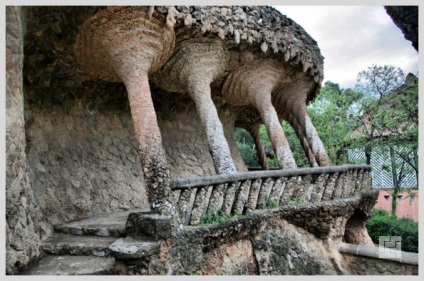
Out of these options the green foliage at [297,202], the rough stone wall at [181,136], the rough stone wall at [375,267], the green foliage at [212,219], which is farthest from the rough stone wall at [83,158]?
the rough stone wall at [375,267]

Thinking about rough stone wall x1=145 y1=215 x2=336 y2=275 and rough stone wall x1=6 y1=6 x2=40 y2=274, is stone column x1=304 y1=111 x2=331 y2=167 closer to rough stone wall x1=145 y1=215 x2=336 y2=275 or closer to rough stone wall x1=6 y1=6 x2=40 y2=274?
rough stone wall x1=145 y1=215 x2=336 y2=275

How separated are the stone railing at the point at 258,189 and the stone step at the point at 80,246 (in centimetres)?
102

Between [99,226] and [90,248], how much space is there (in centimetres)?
73

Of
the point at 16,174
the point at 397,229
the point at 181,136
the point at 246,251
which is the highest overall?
the point at 181,136

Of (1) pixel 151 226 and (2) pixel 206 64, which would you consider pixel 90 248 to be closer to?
(1) pixel 151 226

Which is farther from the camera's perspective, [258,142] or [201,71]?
[258,142]

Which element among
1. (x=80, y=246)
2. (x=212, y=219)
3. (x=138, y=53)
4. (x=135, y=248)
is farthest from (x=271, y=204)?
(x=138, y=53)

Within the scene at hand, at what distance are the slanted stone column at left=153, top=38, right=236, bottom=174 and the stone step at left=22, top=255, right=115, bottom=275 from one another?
265 cm

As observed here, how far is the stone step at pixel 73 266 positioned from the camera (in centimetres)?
383

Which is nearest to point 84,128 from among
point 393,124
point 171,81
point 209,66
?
point 171,81

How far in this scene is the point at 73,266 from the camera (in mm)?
4012

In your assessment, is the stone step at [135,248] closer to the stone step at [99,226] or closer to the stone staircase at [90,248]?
the stone staircase at [90,248]

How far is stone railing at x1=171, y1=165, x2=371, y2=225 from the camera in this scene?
4.52m

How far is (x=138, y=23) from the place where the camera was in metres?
5.10
